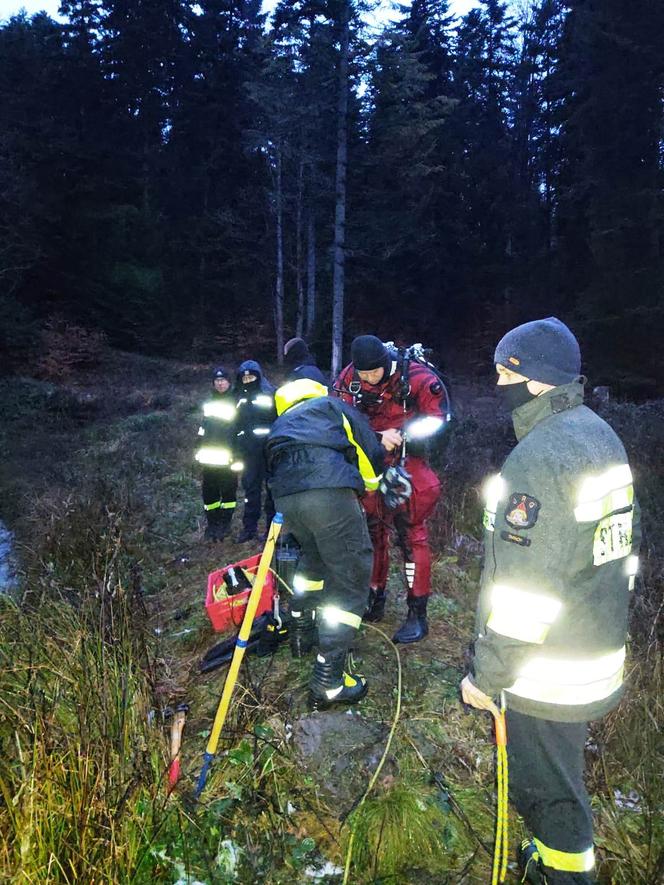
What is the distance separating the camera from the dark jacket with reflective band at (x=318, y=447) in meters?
3.16

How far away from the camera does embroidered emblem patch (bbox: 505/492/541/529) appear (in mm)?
1854

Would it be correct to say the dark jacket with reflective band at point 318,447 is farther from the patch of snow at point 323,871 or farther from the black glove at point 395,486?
the patch of snow at point 323,871

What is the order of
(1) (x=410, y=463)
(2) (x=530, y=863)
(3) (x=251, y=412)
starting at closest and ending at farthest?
1. (2) (x=530, y=863)
2. (1) (x=410, y=463)
3. (3) (x=251, y=412)

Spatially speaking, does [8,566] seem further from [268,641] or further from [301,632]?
[301,632]

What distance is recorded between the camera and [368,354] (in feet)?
12.5

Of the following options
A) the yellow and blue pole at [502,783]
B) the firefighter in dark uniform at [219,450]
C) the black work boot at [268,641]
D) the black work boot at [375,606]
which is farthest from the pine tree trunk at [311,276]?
the yellow and blue pole at [502,783]

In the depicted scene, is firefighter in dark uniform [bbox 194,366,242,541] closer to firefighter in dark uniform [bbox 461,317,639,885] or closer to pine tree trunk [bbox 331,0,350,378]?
firefighter in dark uniform [bbox 461,317,639,885]

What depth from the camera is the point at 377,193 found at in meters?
19.1

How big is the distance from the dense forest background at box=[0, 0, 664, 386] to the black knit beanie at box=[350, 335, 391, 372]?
12212 mm

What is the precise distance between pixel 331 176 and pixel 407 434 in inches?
807

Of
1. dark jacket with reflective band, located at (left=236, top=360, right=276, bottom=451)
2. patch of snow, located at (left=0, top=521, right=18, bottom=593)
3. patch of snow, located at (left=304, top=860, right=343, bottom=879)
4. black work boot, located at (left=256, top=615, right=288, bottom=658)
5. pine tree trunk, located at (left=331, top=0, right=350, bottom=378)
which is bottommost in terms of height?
patch of snow, located at (left=0, top=521, right=18, bottom=593)

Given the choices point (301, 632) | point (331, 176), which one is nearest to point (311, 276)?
point (331, 176)

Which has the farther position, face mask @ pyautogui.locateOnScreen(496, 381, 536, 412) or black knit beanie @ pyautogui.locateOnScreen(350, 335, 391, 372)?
black knit beanie @ pyautogui.locateOnScreen(350, 335, 391, 372)

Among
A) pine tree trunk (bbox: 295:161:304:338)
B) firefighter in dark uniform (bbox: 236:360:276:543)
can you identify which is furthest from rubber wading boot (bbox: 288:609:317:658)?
pine tree trunk (bbox: 295:161:304:338)
